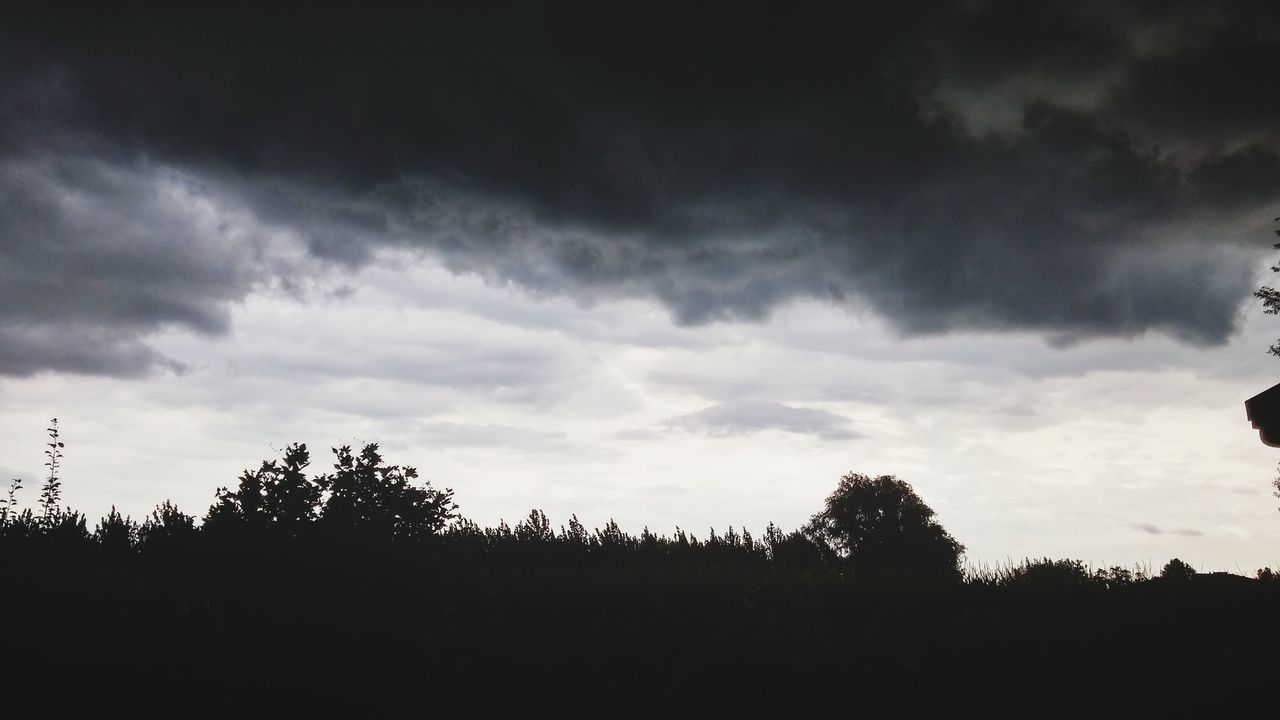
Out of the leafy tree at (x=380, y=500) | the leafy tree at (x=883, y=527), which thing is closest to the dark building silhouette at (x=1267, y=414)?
the leafy tree at (x=380, y=500)

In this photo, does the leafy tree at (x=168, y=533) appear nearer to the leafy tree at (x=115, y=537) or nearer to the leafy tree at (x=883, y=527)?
the leafy tree at (x=115, y=537)

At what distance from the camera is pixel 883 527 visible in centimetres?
2956

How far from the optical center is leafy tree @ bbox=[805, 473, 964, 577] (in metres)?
29.1

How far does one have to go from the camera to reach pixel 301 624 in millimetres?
9086

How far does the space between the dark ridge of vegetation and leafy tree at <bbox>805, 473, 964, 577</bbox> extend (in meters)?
14.8

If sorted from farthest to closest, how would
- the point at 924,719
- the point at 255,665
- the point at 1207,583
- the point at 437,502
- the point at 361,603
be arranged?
1. the point at 437,502
2. the point at 1207,583
3. the point at 361,603
4. the point at 255,665
5. the point at 924,719

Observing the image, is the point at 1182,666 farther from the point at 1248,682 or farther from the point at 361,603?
the point at 361,603

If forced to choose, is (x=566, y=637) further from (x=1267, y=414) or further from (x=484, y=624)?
(x=1267, y=414)

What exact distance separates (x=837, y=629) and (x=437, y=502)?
25.5 feet

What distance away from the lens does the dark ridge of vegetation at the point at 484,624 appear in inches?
302

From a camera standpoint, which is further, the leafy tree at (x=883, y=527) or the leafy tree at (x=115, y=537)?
the leafy tree at (x=883, y=527)

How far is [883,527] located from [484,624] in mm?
23315

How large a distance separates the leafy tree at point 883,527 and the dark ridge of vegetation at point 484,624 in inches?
582

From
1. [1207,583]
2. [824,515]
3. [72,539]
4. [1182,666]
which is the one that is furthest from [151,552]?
[824,515]
